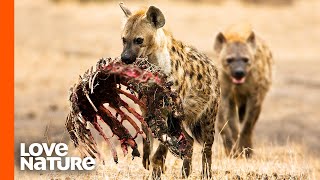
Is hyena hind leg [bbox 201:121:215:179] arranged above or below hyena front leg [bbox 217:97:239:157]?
below

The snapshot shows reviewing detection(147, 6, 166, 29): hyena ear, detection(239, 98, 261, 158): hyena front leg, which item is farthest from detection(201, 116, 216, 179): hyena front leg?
detection(239, 98, 261, 158): hyena front leg

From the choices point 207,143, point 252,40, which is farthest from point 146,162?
point 252,40

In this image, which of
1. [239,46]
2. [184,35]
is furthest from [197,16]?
[239,46]

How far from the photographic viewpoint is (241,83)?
981cm

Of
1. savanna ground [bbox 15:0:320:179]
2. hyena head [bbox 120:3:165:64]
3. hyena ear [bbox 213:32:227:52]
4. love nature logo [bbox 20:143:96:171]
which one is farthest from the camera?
hyena ear [bbox 213:32:227:52]

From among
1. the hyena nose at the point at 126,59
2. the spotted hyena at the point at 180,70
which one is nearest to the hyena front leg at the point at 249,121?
the spotted hyena at the point at 180,70

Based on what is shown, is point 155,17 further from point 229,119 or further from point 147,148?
point 229,119

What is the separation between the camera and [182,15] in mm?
23109

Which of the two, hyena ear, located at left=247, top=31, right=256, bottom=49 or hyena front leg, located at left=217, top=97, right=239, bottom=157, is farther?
hyena ear, located at left=247, top=31, right=256, bottom=49

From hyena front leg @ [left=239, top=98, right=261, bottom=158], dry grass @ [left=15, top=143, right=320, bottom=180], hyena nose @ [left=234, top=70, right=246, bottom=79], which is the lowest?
dry grass @ [left=15, top=143, right=320, bottom=180]

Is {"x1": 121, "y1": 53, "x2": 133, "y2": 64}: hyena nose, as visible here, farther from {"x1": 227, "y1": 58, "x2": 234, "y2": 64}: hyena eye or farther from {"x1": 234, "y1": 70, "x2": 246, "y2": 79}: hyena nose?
{"x1": 227, "y1": 58, "x2": 234, "y2": 64}: hyena eye

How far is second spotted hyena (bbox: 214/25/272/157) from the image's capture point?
385 inches

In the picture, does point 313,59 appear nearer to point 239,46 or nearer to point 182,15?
point 182,15

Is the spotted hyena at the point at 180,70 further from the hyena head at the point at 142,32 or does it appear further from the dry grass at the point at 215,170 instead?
the dry grass at the point at 215,170
